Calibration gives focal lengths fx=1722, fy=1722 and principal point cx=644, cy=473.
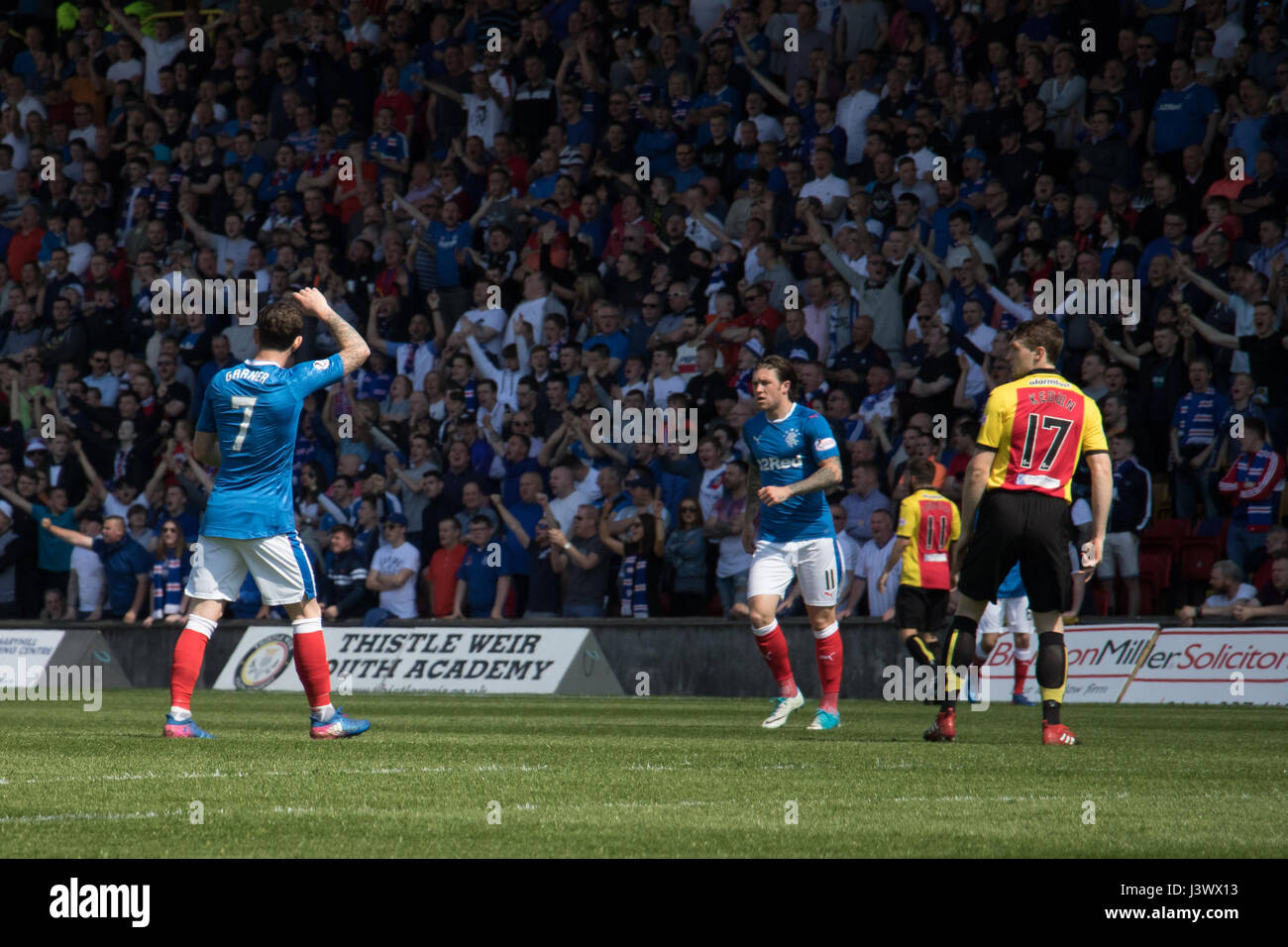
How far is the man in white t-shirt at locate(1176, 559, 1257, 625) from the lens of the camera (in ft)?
53.6

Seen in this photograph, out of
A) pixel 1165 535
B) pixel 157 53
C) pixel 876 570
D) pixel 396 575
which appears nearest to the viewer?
pixel 1165 535

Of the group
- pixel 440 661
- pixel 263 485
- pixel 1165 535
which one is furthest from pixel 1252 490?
pixel 263 485

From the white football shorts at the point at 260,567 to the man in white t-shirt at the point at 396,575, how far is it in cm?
1083

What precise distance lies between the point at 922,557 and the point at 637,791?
9.49 metres

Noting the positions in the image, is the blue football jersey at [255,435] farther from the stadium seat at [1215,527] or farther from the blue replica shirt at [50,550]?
the blue replica shirt at [50,550]

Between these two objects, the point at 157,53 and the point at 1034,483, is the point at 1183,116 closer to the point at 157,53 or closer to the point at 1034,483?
the point at 1034,483

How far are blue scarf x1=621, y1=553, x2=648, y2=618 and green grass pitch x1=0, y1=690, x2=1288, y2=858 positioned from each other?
6.72m

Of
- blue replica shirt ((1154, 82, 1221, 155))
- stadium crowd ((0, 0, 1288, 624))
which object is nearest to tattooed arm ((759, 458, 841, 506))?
stadium crowd ((0, 0, 1288, 624))

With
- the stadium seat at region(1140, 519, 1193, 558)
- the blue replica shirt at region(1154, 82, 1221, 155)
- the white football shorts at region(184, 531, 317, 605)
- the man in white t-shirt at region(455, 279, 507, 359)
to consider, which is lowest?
the stadium seat at region(1140, 519, 1193, 558)

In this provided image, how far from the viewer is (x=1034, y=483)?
10.1m

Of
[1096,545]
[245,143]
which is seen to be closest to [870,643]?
[1096,545]

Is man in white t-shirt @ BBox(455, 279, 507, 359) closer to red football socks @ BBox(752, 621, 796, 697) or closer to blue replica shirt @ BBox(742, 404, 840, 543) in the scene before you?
blue replica shirt @ BBox(742, 404, 840, 543)

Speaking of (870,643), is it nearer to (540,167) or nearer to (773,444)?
(773,444)

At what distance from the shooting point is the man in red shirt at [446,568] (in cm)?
2084
